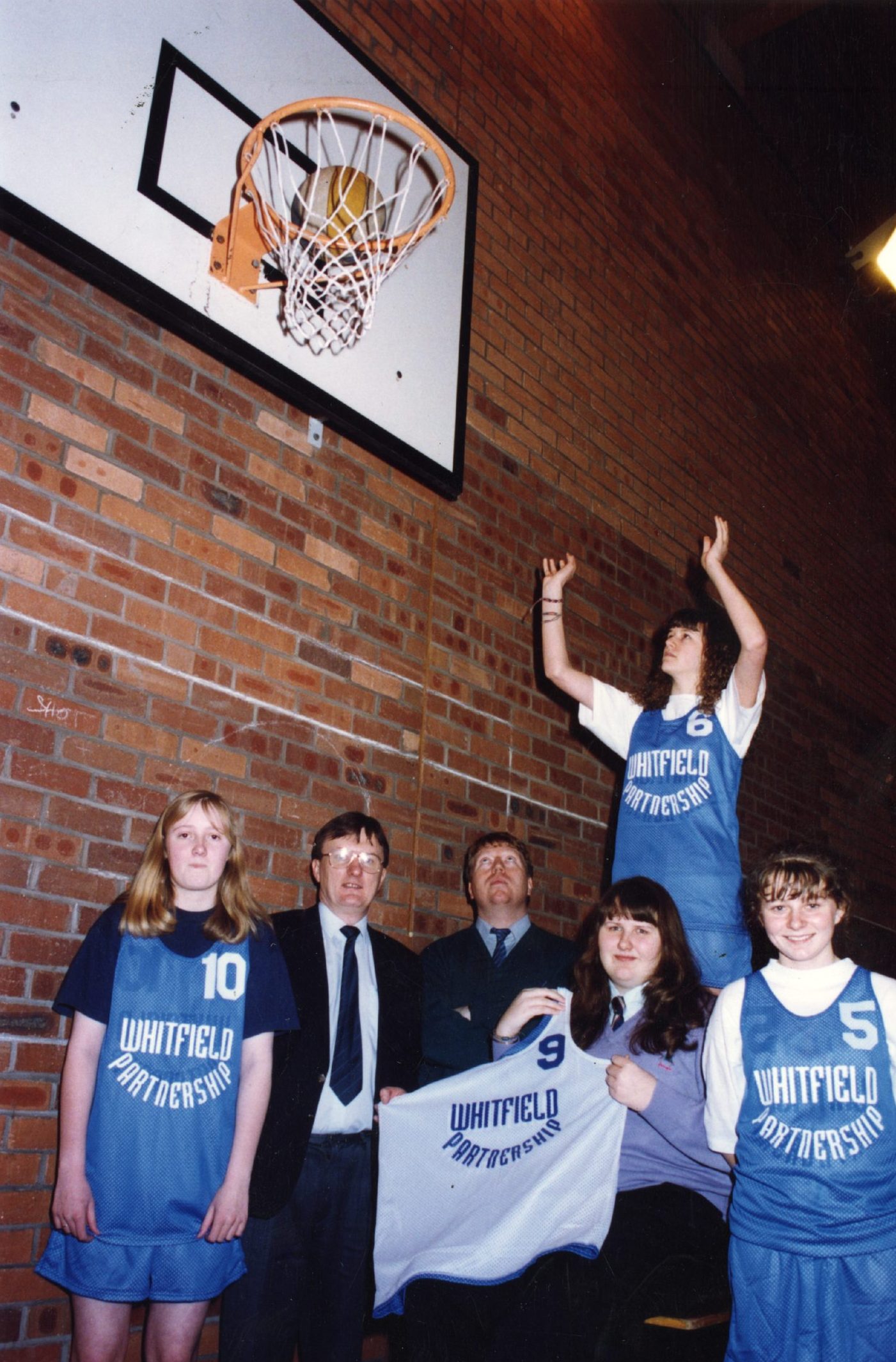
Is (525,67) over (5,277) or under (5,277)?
over

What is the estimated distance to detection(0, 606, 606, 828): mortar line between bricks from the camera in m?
2.96

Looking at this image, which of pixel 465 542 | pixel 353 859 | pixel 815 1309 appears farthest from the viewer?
pixel 465 542

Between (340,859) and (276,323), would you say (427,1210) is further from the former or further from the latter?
(276,323)

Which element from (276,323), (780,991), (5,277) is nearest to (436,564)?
(276,323)

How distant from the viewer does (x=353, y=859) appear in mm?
3277

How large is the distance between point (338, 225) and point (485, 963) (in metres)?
2.36

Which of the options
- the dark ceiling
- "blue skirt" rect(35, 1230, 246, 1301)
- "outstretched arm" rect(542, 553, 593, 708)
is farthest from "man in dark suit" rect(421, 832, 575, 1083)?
the dark ceiling

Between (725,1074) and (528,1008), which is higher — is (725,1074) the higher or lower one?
the lower one

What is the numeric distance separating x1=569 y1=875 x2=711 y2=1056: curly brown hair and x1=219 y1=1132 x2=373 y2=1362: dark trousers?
72 centimetres

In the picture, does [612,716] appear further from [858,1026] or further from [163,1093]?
[163,1093]

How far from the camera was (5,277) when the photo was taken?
2930 millimetres

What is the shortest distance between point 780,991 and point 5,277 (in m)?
2.74

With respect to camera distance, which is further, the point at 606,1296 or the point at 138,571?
the point at 138,571

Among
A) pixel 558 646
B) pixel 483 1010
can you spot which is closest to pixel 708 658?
pixel 558 646
